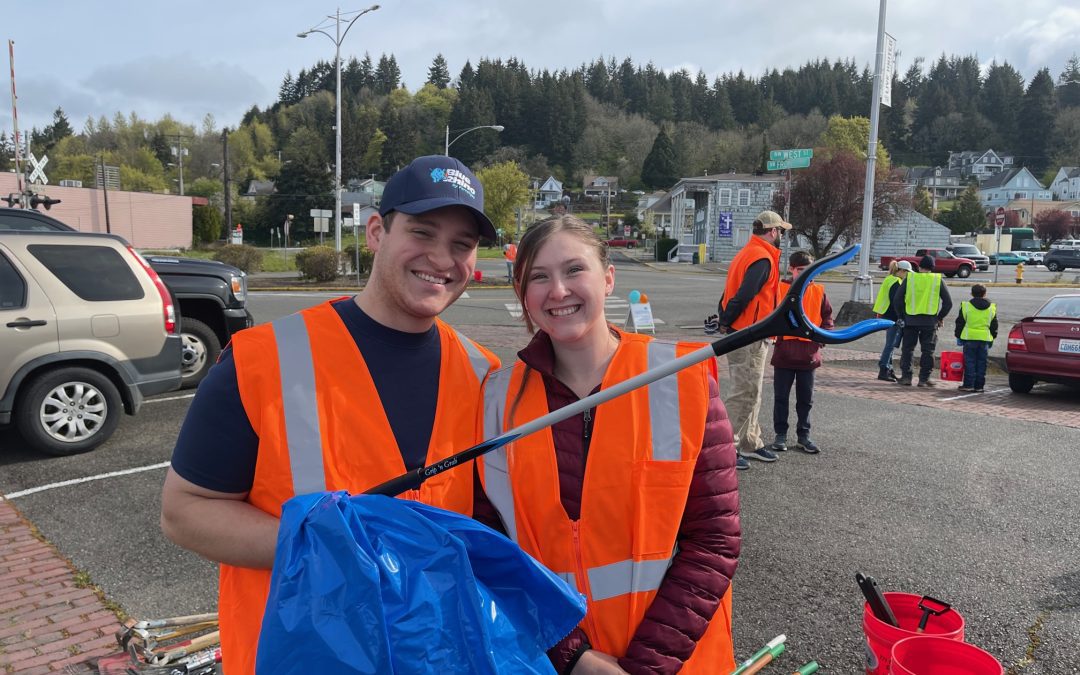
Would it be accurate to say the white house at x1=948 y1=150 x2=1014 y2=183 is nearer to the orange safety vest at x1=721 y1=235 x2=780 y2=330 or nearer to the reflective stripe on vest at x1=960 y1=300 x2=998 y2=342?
the reflective stripe on vest at x1=960 y1=300 x2=998 y2=342

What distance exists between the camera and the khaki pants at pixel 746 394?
656cm

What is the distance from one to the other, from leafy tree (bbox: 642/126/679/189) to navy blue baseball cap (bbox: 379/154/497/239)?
127783mm

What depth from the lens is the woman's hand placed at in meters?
1.64

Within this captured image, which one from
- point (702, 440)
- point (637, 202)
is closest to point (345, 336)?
point (702, 440)

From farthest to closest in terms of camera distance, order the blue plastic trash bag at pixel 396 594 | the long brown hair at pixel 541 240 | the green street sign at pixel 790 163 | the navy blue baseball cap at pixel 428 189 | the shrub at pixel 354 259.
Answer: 1. the shrub at pixel 354 259
2. the green street sign at pixel 790 163
3. the long brown hair at pixel 541 240
4. the navy blue baseball cap at pixel 428 189
5. the blue plastic trash bag at pixel 396 594

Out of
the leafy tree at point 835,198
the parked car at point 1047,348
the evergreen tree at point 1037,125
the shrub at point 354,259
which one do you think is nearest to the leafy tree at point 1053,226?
the leafy tree at point 835,198

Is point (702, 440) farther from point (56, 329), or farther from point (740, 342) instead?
point (56, 329)

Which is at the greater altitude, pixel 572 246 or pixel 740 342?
pixel 572 246

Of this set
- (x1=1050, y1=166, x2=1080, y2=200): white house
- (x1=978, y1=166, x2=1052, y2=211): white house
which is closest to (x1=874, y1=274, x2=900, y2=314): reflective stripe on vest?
(x1=978, y1=166, x2=1052, y2=211): white house

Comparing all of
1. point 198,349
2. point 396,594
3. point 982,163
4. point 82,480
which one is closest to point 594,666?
point 396,594

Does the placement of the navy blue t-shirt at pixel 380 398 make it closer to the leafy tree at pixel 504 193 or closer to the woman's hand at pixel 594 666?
the woman's hand at pixel 594 666

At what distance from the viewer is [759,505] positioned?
219 inches

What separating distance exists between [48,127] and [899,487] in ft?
468

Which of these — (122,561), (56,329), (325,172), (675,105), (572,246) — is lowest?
(122,561)
